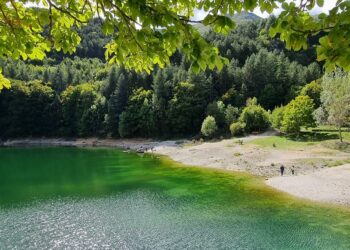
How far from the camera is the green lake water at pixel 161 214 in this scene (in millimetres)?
27453

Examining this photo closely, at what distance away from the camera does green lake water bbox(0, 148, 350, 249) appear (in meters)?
27.5

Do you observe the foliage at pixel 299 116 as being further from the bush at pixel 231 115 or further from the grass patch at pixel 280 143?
the bush at pixel 231 115

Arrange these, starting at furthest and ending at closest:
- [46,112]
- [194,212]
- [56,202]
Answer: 1. [46,112]
2. [56,202]
3. [194,212]

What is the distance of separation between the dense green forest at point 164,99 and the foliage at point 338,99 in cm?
1931

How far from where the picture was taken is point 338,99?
58.3 metres

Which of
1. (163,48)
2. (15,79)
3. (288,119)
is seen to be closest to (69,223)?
(163,48)

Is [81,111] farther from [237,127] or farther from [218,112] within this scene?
[237,127]

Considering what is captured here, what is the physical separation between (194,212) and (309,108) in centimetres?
4172

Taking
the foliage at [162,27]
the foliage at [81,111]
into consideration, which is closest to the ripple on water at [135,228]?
the foliage at [162,27]

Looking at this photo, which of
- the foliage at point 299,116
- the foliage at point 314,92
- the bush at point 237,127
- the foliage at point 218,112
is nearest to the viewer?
the foliage at point 299,116

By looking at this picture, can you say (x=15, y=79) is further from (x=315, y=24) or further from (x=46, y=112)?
(x=315, y=24)

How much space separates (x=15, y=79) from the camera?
119188 mm

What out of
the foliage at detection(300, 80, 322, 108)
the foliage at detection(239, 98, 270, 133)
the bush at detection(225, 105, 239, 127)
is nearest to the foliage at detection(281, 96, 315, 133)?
the foliage at detection(239, 98, 270, 133)

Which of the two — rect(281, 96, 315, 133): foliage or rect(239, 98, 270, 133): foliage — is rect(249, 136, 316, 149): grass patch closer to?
rect(281, 96, 315, 133): foliage
